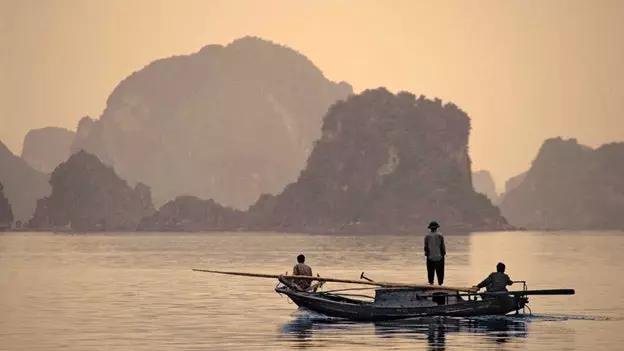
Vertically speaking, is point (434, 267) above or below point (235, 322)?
above

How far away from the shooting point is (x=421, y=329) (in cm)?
4812

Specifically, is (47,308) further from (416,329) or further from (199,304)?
(416,329)

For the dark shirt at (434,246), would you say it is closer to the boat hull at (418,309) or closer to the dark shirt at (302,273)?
the boat hull at (418,309)

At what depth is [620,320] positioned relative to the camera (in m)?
53.8

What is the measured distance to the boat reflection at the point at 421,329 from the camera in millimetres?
45719

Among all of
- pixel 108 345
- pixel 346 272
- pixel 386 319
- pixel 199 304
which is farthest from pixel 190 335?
pixel 346 272

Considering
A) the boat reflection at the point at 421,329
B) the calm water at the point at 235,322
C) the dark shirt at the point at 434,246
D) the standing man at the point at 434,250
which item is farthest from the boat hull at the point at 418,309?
the dark shirt at the point at 434,246

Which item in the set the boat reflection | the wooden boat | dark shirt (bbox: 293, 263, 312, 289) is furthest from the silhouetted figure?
the wooden boat

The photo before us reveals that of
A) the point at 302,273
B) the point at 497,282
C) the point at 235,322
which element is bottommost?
the point at 235,322

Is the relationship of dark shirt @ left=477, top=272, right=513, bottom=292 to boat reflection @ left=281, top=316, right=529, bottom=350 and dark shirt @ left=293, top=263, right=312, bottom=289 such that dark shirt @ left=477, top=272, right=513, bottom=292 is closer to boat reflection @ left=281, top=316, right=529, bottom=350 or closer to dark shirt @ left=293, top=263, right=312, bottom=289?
boat reflection @ left=281, top=316, right=529, bottom=350

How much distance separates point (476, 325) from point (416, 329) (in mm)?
2628

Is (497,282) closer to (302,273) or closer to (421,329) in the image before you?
(421,329)

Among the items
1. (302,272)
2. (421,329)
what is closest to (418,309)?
(421,329)

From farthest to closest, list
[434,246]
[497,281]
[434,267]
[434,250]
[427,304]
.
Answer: [434,267] < [434,250] < [434,246] < [427,304] < [497,281]
